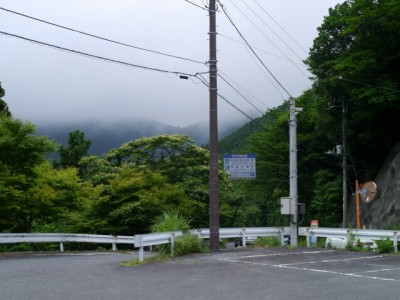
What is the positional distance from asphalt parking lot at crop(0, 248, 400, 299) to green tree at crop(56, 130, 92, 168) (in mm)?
44188

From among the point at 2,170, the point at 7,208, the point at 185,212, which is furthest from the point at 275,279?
the point at 185,212

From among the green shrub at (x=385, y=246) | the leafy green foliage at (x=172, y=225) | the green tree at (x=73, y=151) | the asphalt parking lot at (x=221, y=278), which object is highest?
the green tree at (x=73, y=151)

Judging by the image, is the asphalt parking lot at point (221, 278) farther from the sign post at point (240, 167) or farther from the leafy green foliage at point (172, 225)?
the sign post at point (240, 167)

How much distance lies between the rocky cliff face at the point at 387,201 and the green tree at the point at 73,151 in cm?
3287

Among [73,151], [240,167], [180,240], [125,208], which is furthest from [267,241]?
[73,151]

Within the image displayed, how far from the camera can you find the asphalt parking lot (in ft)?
31.7

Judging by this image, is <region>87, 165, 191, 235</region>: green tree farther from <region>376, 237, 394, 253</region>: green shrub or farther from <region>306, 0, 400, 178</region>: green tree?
<region>376, 237, 394, 253</region>: green shrub

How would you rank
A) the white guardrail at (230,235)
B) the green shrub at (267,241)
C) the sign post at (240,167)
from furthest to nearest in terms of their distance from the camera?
the green shrub at (267,241), the sign post at (240,167), the white guardrail at (230,235)

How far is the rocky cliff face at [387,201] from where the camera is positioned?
115 ft

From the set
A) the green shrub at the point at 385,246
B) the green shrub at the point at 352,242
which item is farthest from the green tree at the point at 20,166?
the green shrub at the point at 385,246

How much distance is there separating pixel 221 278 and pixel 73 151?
49.9 metres

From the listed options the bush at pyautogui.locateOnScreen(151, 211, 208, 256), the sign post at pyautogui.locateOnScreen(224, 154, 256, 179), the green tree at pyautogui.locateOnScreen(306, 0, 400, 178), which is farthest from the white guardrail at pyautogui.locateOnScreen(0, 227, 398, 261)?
the green tree at pyautogui.locateOnScreen(306, 0, 400, 178)

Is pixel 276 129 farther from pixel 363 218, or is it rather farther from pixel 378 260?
pixel 378 260

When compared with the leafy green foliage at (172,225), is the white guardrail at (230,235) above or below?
below
